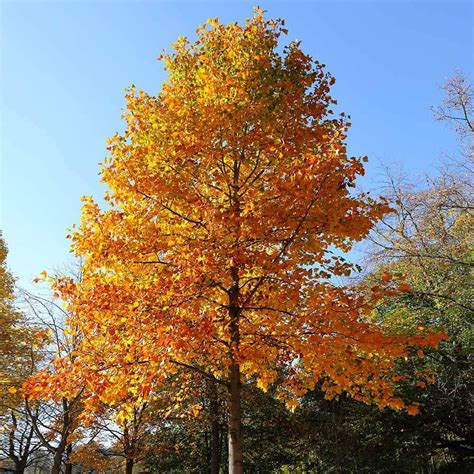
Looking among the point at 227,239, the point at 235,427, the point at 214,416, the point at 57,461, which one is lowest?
the point at 57,461

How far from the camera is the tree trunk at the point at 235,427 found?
6301 mm

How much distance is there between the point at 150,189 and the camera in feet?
20.3

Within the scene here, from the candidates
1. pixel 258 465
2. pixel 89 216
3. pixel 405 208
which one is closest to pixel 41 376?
pixel 89 216

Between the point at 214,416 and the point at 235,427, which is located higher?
the point at 214,416

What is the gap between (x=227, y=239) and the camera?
5.92 metres

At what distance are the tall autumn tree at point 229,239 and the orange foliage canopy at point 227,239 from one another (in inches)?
0.9

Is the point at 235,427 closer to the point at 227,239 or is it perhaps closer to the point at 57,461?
the point at 227,239

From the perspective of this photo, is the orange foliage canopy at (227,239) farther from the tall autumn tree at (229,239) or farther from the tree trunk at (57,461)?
the tree trunk at (57,461)

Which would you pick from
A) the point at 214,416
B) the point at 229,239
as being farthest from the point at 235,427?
the point at 214,416

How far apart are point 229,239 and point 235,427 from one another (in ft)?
9.44

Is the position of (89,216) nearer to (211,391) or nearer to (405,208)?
(405,208)

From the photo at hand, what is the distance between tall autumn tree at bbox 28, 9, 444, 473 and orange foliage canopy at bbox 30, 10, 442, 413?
0.02m

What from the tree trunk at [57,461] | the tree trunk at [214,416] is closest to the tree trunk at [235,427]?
the tree trunk at [57,461]

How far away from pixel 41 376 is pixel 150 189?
2.96 metres
